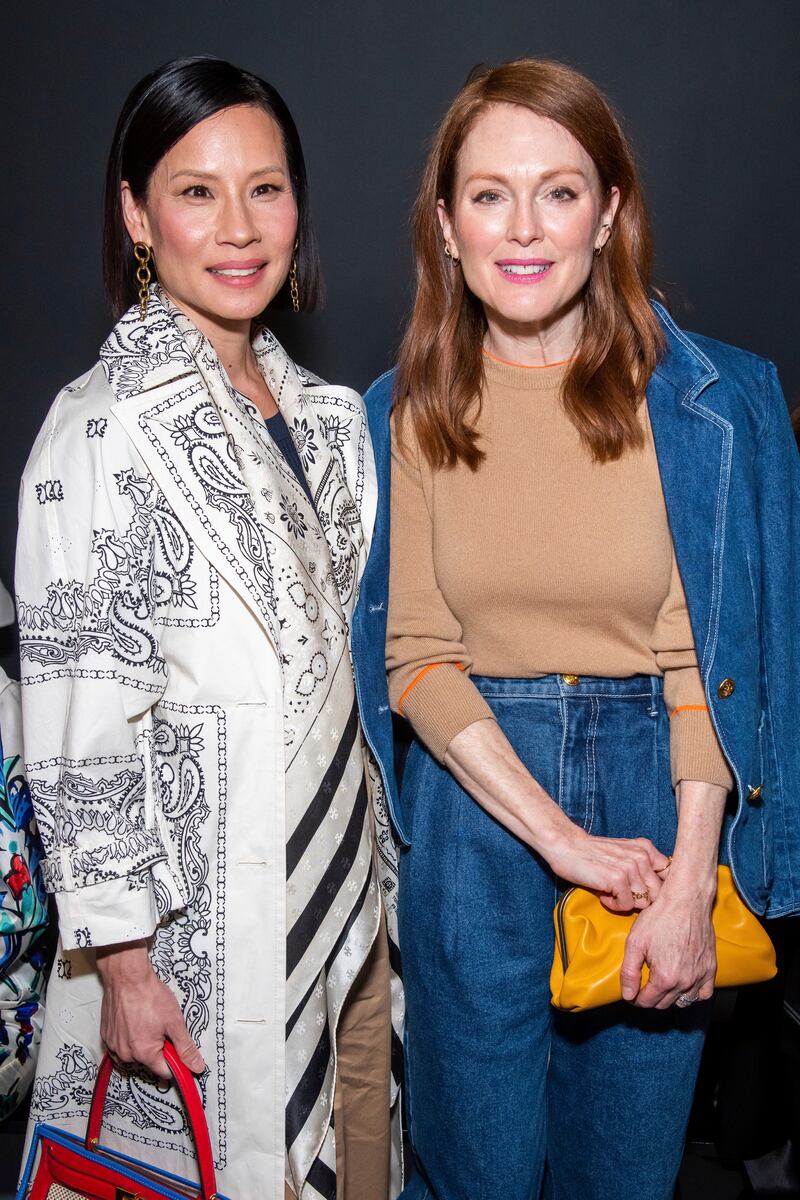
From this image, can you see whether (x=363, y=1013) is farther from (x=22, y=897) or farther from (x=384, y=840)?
(x=22, y=897)

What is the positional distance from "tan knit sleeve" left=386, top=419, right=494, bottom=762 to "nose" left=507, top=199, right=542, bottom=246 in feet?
1.16

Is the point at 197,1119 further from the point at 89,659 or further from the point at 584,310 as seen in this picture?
the point at 584,310

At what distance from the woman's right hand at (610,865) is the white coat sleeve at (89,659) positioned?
22.7 inches

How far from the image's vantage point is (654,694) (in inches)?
69.8

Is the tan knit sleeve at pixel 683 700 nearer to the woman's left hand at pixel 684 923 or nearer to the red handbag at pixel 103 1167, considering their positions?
the woman's left hand at pixel 684 923

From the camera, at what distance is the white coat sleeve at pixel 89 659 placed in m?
1.54

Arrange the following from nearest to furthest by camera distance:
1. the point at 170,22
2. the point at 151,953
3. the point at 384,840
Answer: the point at 151,953 → the point at 384,840 → the point at 170,22

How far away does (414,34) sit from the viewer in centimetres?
246

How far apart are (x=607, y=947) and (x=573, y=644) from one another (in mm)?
432

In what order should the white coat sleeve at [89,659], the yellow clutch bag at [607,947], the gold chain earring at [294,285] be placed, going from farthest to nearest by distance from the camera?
1. the gold chain earring at [294,285]
2. the yellow clutch bag at [607,947]
3. the white coat sleeve at [89,659]

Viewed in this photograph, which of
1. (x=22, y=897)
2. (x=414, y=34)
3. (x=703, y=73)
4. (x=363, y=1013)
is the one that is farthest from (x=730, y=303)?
(x=22, y=897)

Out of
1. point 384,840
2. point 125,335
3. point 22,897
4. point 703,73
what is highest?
point 703,73

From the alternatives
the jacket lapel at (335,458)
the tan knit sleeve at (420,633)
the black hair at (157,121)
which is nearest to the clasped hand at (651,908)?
the tan knit sleeve at (420,633)

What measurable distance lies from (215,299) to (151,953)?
942mm
